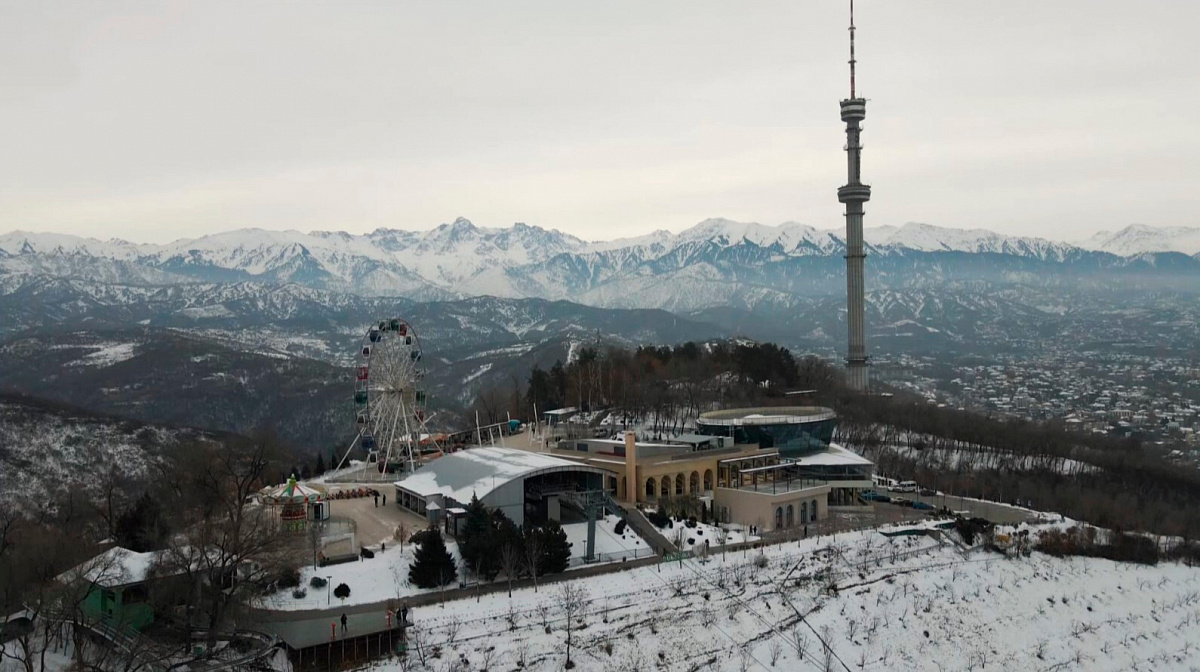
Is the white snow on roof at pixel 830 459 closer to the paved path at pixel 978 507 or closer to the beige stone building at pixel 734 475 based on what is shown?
the beige stone building at pixel 734 475

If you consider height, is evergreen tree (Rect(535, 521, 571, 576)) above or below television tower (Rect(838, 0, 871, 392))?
below

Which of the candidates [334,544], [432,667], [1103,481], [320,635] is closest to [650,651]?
[432,667]

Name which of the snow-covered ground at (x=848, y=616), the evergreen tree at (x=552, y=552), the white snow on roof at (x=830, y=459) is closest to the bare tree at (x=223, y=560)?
the snow-covered ground at (x=848, y=616)

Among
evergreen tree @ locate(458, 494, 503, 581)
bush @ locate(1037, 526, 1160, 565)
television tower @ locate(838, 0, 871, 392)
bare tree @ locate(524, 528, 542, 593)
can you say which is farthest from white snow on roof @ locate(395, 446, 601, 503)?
television tower @ locate(838, 0, 871, 392)

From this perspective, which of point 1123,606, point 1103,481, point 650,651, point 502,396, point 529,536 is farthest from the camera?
point 502,396

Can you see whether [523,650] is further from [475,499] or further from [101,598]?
[101,598]

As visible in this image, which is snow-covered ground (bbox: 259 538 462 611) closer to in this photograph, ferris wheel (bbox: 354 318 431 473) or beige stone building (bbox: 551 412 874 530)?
beige stone building (bbox: 551 412 874 530)
